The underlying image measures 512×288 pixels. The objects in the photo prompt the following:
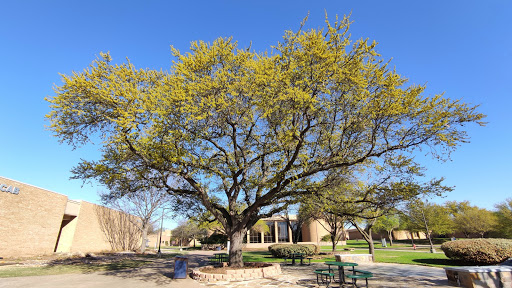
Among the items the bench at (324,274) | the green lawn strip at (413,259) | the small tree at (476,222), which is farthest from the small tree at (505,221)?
the bench at (324,274)

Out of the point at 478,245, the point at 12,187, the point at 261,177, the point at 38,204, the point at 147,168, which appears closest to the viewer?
the point at 147,168

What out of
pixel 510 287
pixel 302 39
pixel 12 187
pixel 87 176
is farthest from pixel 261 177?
pixel 12 187

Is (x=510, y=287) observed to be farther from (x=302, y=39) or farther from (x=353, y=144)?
(x=302, y=39)

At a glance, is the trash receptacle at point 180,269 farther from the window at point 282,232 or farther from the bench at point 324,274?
the window at point 282,232

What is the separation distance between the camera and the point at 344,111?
999cm

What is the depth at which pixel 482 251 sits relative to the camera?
1413 centimetres

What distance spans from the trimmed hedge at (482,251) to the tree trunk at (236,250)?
13056mm

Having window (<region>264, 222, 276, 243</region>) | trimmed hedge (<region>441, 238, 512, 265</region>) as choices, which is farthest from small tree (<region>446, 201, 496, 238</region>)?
trimmed hedge (<region>441, 238, 512, 265</region>)

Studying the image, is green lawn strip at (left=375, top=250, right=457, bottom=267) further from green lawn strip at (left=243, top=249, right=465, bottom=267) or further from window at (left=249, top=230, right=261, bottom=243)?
window at (left=249, top=230, right=261, bottom=243)

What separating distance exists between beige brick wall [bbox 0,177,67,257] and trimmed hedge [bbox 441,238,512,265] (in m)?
30.9

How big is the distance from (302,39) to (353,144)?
487 centimetres

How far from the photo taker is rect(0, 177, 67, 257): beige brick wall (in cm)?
1878

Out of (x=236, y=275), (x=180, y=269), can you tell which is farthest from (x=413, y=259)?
(x=180, y=269)

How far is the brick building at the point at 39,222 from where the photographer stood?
744 inches
